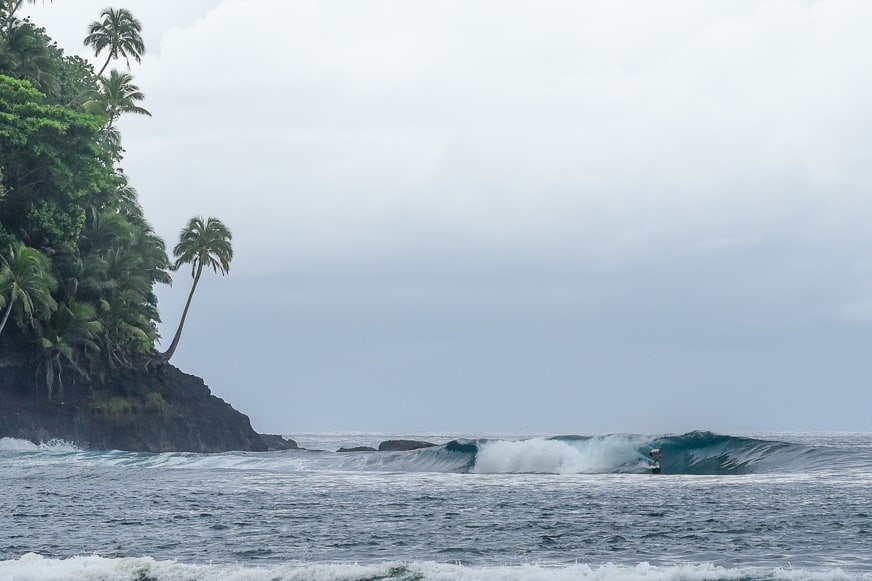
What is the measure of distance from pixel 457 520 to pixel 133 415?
→ 145 feet

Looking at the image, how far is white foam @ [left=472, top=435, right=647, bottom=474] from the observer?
116ft

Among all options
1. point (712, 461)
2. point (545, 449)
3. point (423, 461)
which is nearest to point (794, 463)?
point (712, 461)

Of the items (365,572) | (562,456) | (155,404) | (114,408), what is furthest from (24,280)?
(365,572)

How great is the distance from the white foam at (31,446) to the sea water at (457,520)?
1458 cm

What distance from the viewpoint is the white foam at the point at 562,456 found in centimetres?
3544

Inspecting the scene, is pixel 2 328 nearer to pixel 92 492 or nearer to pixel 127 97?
pixel 127 97

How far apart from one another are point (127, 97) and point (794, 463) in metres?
52.8

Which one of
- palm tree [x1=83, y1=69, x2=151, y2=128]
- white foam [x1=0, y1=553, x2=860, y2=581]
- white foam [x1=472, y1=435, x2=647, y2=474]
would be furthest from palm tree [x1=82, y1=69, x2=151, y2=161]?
A: white foam [x1=0, y1=553, x2=860, y2=581]

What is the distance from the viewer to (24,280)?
159ft

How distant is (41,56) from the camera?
2126 inches

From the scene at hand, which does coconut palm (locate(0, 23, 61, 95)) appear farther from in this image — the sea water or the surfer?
the surfer

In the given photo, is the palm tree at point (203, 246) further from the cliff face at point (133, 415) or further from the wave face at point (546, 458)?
the wave face at point (546, 458)

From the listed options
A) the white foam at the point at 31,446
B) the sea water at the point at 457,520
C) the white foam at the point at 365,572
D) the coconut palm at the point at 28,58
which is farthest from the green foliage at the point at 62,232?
the white foam at the point at 365,572

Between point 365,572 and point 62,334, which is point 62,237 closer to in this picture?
point 62,334
